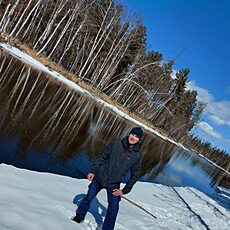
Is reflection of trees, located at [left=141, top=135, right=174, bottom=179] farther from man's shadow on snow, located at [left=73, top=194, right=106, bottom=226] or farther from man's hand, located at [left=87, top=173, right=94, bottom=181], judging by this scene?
man's hand, located at [left=87, top=173, right=94, bottom=181]

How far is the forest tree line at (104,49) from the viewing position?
41.9 metres

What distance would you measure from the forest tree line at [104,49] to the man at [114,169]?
1178 inches

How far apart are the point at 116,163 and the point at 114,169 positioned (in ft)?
0.35

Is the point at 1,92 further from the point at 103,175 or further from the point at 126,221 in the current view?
the point at 103,175

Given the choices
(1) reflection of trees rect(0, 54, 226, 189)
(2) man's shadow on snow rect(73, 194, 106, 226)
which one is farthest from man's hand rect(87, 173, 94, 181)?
(1) reflection of trees rect(0, 54, 226, 189)

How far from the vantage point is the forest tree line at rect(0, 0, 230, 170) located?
4191cm

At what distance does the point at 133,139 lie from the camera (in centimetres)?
→ 590

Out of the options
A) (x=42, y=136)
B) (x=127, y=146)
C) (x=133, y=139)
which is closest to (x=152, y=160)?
(x=42, y=136)

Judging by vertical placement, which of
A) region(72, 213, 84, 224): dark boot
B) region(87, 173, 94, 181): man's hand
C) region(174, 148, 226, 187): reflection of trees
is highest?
region(87, 173, 94, 181): man's hand

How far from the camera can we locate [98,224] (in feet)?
21.9

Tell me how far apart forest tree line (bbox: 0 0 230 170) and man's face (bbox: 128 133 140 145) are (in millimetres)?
30116

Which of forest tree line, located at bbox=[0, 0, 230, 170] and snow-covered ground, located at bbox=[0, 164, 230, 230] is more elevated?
forest tree line, located at bbox=[0, 0, 230, 170]

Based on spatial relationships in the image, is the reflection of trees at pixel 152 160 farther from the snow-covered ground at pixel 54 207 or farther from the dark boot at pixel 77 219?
the dark boot at pixel 77 219

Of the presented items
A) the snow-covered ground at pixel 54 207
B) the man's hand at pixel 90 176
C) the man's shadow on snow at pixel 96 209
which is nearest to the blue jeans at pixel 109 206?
the man's hand at pixel 90 176
